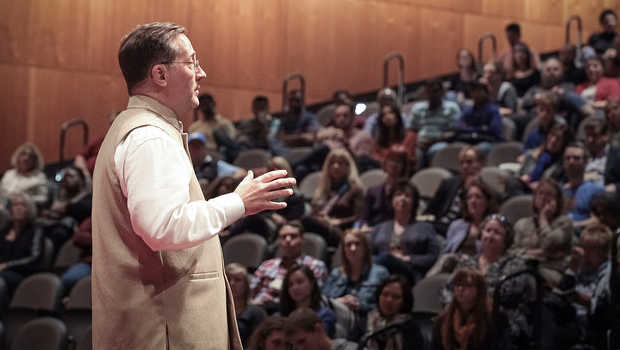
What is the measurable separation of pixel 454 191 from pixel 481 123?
144cm

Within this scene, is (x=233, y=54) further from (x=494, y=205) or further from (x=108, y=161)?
(x=108, y=161)

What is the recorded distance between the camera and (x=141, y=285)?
5.86 ft

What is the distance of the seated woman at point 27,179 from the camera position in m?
7.11

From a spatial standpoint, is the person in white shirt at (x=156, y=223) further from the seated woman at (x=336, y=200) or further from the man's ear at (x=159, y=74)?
the seated woman at (x=336, y=200)

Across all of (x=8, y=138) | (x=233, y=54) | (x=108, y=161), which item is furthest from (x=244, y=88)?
(x=108, y=161)

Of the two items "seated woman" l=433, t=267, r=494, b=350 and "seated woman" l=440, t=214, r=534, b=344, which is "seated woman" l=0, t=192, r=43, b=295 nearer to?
"seated woman" l=440, t=214, r=534, b=344

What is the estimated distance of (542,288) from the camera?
3.95m

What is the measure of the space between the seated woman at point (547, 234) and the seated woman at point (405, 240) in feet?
1.65

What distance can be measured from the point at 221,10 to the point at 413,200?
501cm

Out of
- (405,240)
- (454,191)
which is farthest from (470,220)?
(454,191)

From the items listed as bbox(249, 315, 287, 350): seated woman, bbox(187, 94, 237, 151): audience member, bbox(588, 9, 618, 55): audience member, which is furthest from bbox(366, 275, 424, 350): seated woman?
bbox(588, 9, 618, 55): audience member

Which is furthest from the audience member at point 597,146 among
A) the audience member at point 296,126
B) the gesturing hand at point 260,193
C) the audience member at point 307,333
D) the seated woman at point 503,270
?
the gesturing hand at point 260,193

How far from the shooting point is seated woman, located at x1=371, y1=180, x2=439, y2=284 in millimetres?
4816

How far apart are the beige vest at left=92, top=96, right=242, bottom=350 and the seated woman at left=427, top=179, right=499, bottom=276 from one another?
3151 mm
